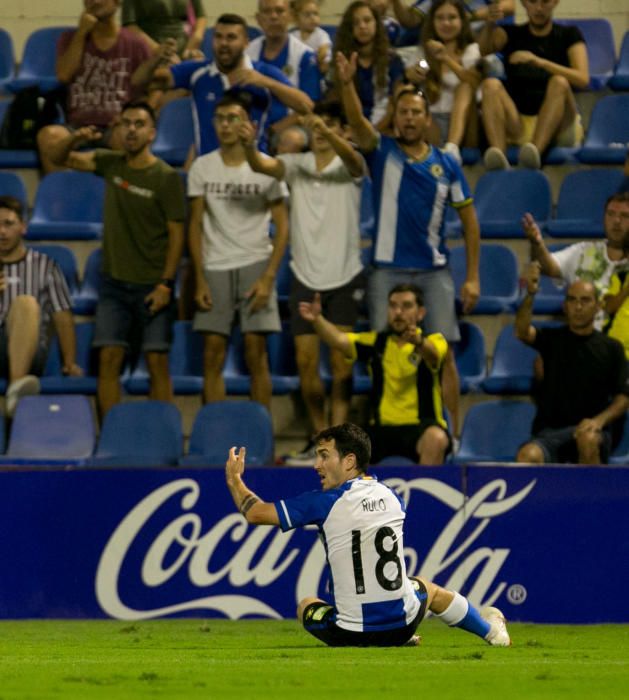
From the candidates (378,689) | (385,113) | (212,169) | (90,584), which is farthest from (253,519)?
(385,113)

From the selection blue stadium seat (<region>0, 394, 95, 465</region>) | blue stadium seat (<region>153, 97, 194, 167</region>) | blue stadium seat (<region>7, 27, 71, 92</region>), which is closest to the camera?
blue stadium seat (<region>0, 394, 95, 465</region>)

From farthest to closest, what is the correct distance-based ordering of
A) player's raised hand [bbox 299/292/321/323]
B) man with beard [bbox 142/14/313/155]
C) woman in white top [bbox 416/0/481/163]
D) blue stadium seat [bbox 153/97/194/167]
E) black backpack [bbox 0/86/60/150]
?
1. blue stadium seat [bbox 153/97/194/167]
2. black backpack [bbox 0/86/60/150]
3. woman in white top [bbox 416/0/481/163]
4. man with beard [bbox 142/14/313/155]
5. player's raised hand [bbox 299/292/321/323]

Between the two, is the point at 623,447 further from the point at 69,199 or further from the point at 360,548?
the point at 69,199

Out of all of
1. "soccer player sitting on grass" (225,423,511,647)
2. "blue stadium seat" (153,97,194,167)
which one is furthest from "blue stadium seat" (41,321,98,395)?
"soccer player sitting on grass" (225,423,511,647)

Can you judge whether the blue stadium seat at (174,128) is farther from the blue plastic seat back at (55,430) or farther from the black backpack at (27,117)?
the blue plastic seat back at (55,430)

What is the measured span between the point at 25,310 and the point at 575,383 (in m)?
3.69

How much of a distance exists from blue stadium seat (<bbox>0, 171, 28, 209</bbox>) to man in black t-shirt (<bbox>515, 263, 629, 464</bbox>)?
4426 mm

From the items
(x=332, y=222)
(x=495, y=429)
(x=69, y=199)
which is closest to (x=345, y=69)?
(x=332, y=222)

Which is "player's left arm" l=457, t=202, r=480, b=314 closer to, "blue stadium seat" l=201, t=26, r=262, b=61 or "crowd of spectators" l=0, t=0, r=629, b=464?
"crowd of spectators" l=0, t=0, r=629, b=464

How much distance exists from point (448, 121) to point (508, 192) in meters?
0.75

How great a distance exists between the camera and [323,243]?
1084 cm

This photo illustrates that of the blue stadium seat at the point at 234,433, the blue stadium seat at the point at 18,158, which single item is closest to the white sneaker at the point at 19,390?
the blue stadium seat at the point at 234,433

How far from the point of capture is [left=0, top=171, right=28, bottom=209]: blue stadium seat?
12.5 m

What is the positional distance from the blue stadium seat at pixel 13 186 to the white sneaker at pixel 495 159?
3580mm
